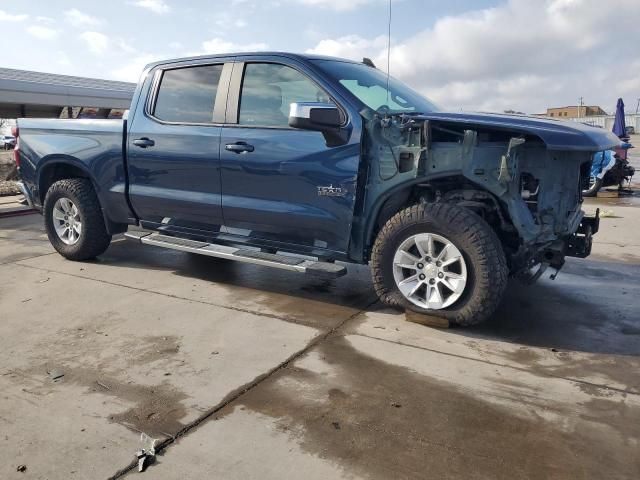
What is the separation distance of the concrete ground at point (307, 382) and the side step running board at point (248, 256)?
0.36m

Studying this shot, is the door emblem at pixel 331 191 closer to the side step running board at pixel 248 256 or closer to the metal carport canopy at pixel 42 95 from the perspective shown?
the side step running board at pixel 248 256

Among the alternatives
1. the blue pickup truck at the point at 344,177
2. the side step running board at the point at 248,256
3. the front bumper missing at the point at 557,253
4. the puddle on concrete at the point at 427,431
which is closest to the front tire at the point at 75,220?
the blue pickup truck at the point at 344,177

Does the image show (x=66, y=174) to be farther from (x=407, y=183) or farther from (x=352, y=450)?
(x=352, y=450)

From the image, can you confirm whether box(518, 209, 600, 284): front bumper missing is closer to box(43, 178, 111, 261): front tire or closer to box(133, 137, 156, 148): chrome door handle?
box(133, 137, 156, 148): chrome door handle

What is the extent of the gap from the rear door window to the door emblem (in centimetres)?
124

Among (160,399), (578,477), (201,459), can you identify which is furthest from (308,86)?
(578,477)

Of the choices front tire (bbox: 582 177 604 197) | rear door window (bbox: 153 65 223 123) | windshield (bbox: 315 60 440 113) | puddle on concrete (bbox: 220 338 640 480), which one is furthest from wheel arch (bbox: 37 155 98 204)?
front tire (bbox: 582 177 604 197)

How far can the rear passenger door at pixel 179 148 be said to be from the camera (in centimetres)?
466

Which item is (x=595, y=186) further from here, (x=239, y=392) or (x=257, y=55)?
(x=239, y=392)

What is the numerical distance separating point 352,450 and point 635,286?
3729 millimetres

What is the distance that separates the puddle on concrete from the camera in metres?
2.34

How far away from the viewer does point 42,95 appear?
10.2 m

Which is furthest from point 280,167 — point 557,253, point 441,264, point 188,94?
point 557,253

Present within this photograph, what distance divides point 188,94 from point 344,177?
5.88ft
